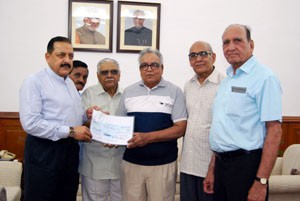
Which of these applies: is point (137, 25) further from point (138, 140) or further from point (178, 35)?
point (138, 140)

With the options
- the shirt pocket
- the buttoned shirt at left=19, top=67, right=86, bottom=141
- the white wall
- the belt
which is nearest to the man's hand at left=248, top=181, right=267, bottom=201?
the belt

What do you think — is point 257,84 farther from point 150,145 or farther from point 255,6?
point 255,6

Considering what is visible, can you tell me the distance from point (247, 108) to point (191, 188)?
748mm

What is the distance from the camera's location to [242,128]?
5.37 ft

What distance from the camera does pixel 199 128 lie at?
2025 millimetres

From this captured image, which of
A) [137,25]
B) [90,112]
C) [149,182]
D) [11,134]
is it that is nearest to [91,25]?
[137,25]

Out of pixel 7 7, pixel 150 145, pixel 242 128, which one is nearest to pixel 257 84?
pixel 242 128

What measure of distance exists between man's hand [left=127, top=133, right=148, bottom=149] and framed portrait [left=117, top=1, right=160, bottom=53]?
201 cm

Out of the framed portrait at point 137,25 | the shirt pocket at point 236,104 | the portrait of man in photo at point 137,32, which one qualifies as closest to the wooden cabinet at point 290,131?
the framed portrait at point 137,25

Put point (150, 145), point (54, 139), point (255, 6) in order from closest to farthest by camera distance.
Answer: point (54, 139) < point (150, 145) < point (255, 6)

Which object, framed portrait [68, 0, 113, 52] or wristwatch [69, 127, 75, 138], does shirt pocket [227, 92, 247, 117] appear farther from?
framed portrait [68, 0, 113, 52]

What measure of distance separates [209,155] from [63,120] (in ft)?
3.19

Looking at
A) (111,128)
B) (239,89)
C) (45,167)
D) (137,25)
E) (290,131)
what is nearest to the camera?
(239,89)

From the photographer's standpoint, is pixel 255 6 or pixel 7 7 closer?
pixel 7 7
